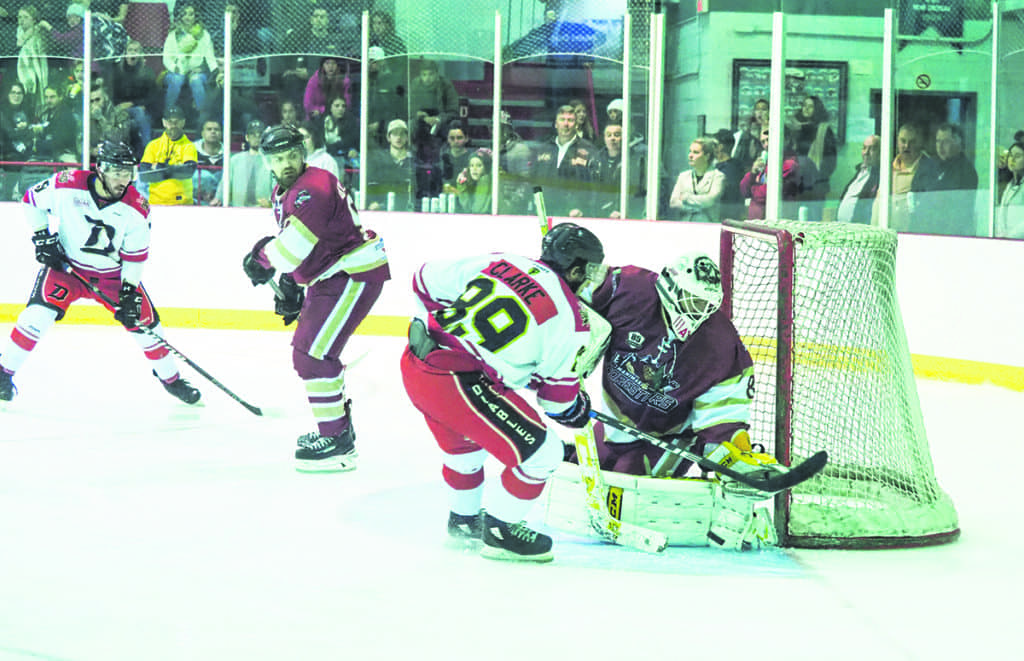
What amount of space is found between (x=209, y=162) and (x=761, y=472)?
17.3 ft

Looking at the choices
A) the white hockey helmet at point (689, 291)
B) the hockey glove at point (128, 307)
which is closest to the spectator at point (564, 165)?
the hockey glove at point (128, 307)

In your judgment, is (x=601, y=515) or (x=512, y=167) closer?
(x=601, y=515)

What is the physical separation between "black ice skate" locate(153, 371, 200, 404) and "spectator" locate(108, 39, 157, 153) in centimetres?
297

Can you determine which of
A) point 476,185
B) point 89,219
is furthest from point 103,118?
point 89,219

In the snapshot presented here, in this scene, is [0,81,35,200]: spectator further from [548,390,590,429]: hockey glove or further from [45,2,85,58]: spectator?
[548,390,590,429]: hockey glove

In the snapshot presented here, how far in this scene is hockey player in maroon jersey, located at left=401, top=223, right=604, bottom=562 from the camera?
115 inches

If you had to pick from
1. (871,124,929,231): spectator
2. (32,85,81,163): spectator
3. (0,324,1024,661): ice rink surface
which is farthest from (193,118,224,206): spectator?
(871,124,929,231): spectator

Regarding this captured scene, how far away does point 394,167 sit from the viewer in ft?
25.3

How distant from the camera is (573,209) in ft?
24.5

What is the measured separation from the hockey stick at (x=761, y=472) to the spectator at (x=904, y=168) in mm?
3442

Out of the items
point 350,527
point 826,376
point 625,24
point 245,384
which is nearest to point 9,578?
point 350,527

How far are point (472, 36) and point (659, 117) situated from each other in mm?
1185

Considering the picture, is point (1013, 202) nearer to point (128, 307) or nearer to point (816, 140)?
point (816, 140)

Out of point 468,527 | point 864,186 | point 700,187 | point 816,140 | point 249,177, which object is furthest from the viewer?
point 249,177
